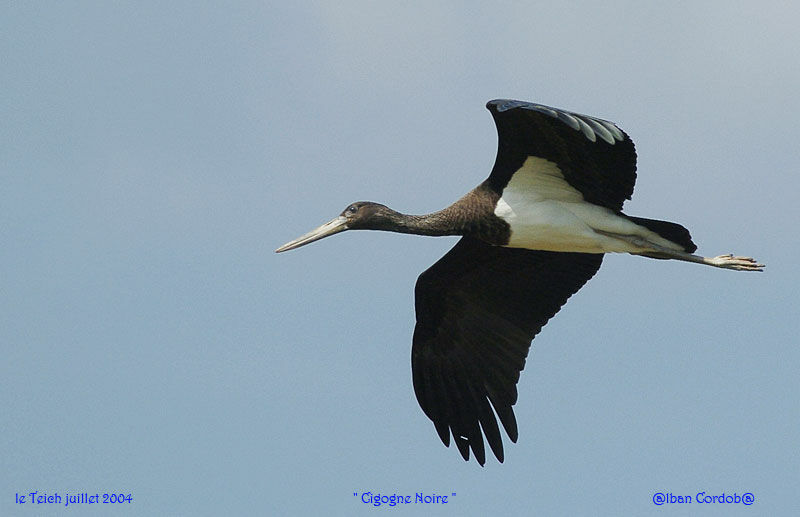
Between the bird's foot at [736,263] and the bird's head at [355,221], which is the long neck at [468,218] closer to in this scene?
the bird's head at [355,221]

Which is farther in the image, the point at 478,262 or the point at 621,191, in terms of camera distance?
the point at 478,262

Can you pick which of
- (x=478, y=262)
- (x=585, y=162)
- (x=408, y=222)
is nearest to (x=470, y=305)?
(x=478, y=262)

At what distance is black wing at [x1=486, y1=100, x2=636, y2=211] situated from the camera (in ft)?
40.8

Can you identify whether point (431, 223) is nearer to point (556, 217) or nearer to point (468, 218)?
point (468, 218)

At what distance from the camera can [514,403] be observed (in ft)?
47.4

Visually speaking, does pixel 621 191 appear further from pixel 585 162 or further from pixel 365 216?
pixel 365 216

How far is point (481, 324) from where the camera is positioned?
Answer: 14.6 metres

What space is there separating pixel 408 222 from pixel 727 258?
3108 mm

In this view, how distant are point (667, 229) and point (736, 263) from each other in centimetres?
97

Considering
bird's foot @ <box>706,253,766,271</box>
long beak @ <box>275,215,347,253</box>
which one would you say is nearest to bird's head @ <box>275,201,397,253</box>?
long beak @ <box>275,215,347,253</box>

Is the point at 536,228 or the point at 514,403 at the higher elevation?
the point at 536,228

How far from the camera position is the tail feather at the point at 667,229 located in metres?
13.2

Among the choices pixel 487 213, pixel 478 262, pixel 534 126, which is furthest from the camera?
pixel 478 262

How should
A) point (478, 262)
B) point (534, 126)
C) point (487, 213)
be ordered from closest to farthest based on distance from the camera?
1. point (534, 126)
2. point (487, 213)
3. point (478, 262)
